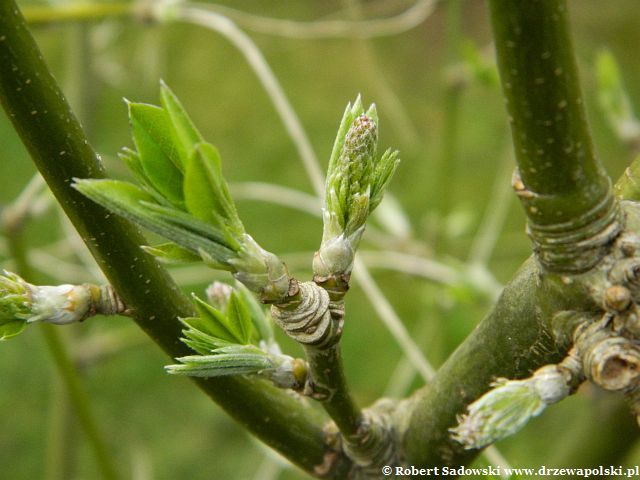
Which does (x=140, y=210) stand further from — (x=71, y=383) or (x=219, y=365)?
(x=71, y=383)

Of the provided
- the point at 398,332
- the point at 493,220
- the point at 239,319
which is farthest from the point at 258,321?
the point at 493,220

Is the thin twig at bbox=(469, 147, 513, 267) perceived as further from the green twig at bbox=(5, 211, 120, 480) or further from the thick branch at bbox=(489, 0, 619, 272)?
the thick branch at bbox=(489, 0, 619, 272)

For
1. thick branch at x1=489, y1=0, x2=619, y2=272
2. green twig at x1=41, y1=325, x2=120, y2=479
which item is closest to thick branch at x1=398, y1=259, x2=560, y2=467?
thick branch at x1=489, y1=0, x2=619, y2=272

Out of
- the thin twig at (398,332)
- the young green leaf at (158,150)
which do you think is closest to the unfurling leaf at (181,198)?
the young green leaf at (158,150)

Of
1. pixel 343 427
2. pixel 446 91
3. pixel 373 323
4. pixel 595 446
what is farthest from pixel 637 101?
pixel 343 427

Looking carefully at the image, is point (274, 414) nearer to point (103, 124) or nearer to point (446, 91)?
point (446, 91)

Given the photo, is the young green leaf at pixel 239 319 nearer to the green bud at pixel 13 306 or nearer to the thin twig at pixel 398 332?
the green bud at pixel 13 306
